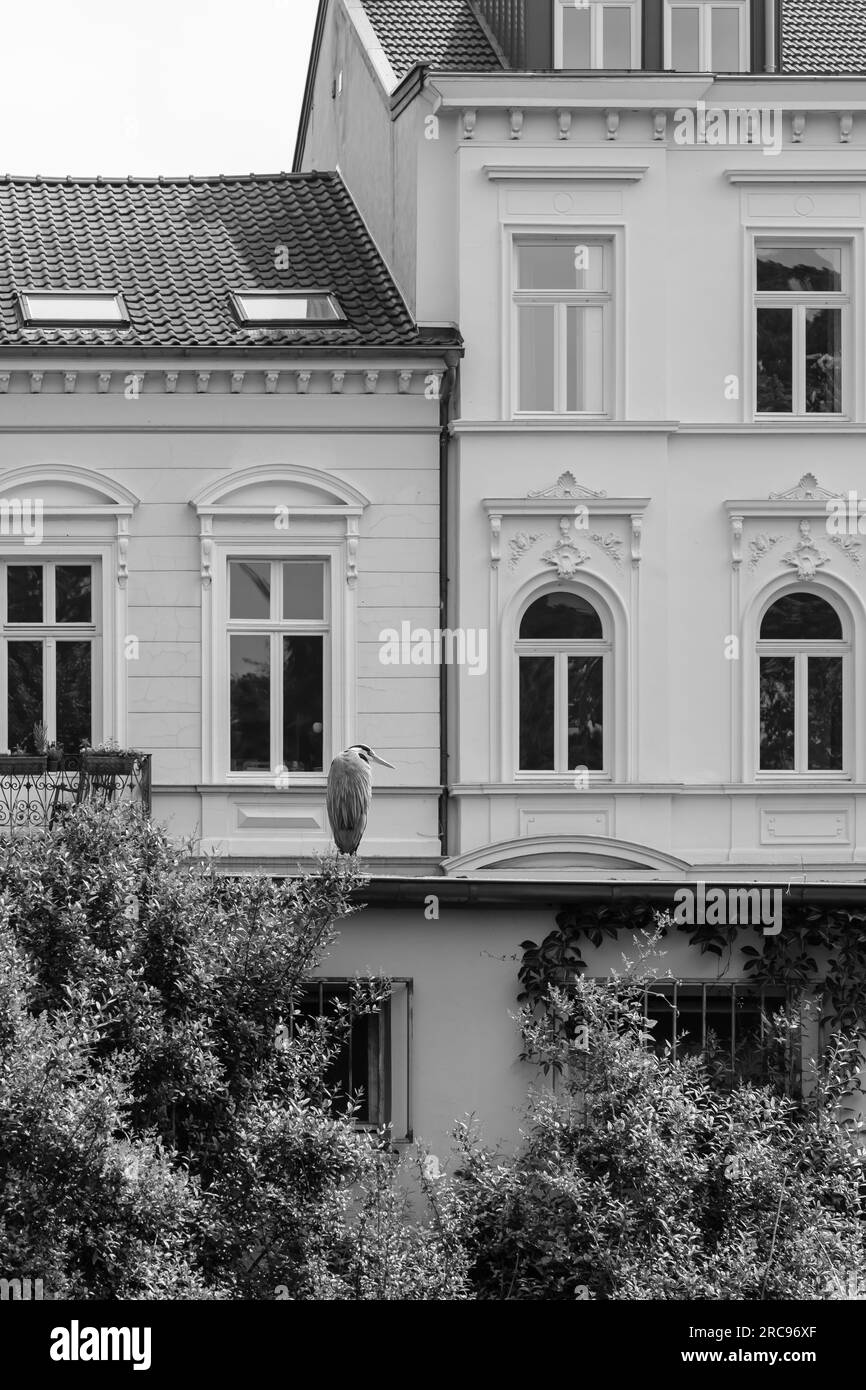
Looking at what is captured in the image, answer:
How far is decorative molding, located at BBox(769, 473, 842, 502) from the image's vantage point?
22.5 meters

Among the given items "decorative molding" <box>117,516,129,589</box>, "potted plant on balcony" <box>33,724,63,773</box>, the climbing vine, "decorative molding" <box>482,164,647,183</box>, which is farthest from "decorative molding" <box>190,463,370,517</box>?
the climbing vine

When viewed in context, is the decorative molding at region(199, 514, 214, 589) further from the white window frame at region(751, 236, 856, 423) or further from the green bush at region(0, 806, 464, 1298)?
the green bush at region(0, 806, 464, 1298)

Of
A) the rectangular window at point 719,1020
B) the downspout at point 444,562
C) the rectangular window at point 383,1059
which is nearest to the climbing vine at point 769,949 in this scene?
the rectangular window at point 719,1020

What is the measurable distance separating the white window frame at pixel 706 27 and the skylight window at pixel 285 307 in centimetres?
483

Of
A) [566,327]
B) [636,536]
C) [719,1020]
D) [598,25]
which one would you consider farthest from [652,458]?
[719,1020]

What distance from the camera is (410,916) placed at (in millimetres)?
13883

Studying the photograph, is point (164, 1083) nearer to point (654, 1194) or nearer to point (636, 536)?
point (654, 1194)

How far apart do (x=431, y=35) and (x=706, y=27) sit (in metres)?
3.45

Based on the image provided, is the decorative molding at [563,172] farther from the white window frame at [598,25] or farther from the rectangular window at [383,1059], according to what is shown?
the rectangular window at [383,1059]

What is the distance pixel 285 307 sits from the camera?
2286cm

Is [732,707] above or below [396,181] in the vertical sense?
below

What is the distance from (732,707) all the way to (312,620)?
4.71 metres
